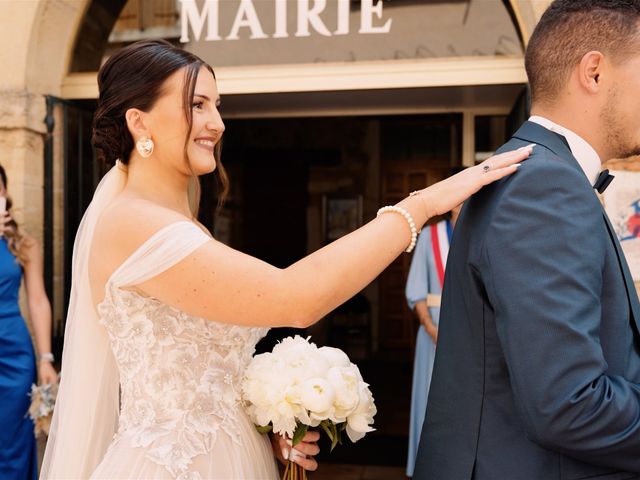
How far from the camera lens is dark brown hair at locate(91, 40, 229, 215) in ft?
5.80

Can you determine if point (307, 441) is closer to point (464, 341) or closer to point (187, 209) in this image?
point (464, 341)

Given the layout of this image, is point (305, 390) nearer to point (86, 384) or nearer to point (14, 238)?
point (86, 384)

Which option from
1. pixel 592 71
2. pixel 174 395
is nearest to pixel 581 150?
pixel 592 71

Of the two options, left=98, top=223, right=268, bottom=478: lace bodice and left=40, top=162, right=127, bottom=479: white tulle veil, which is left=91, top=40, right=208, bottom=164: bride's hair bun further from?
left=98, top=223, right=268, bottom=478: lace bodice

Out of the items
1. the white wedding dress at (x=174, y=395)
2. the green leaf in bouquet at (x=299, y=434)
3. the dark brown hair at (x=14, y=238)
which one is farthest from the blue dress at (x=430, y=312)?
the green leaf in bouquet at (x=299, y=434)

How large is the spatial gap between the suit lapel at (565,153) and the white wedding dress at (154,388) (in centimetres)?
81

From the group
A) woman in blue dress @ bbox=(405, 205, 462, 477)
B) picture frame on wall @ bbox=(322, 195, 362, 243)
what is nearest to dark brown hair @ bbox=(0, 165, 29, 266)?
woman in blue dress @ bbox=(405, 205, 462, 477)

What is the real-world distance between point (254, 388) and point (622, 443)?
3.02ft

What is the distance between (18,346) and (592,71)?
3.45 m

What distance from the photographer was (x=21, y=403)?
369cm

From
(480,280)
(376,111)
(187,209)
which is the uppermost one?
(376,111)

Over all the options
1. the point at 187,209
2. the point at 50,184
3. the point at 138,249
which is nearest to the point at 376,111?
the point at 50,184

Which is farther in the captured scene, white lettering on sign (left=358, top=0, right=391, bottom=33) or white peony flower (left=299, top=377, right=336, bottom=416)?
white lettering on sign (left=358, top=0, right=391, bottom=33)

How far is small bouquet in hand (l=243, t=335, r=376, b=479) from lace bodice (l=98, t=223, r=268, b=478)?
0.10 meters
